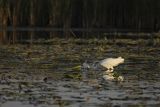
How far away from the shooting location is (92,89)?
39.7ft

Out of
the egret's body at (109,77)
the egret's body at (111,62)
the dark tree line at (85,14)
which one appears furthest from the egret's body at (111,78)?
the dark tree line at (85,14)

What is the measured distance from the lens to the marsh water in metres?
10.6

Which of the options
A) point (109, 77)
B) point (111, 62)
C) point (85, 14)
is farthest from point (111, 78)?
point (85, 14)

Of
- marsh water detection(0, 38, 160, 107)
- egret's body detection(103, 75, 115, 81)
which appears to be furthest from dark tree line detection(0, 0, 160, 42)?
egret's body detection(103, 75, 115, 81)

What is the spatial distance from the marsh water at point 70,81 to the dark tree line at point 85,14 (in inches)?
781

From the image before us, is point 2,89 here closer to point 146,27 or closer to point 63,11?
point 63,11

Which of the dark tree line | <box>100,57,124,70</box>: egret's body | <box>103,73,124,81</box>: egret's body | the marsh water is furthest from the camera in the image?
the dark tree line

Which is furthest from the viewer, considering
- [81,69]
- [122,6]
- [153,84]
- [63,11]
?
[122,6]

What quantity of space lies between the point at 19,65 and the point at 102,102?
21.9 ft

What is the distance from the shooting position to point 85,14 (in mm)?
44094

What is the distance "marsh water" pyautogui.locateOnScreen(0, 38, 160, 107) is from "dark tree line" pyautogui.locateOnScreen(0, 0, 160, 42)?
19834 millimetres

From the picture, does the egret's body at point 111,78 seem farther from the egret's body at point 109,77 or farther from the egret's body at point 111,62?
the egret's body at point 111,62

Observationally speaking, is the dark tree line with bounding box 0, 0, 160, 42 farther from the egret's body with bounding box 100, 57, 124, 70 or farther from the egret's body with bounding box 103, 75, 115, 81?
the egret's body with bounding box 103, 75, 115, 81

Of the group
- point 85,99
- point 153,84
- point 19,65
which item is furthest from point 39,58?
point 85,99
